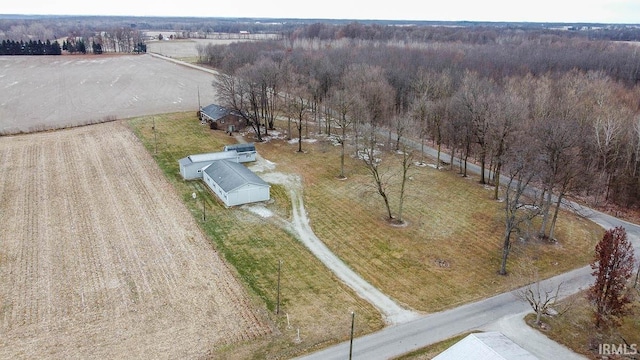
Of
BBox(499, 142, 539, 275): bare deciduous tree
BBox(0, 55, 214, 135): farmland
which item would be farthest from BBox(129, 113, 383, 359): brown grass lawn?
BBox(0, 55, 214, 135): farmland

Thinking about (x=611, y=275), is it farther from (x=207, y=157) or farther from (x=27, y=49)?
(x=27, y=49)

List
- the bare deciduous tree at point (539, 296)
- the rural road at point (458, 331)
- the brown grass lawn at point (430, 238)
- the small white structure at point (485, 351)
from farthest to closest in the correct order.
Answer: the brown grass lawn at point (430, 238)
the bare deciduous tree at point (539, 296)
the rural road at point (458, 331)
the small white structure at point (485, 351)

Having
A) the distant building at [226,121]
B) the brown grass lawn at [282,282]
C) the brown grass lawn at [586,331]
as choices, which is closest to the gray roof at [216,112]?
the distant building at [226,121]

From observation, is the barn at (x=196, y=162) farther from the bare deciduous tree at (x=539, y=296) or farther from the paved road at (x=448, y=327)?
the bare deciduous tree at (x=539, y=296)

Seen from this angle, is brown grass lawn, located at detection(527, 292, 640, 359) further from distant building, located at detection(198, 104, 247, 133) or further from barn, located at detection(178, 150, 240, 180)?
distant building, located at detection(198, 104, 247, 133)

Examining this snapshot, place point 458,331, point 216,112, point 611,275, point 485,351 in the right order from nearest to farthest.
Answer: point 485,351 → point 611,275 → point 458,331 → point 216,112

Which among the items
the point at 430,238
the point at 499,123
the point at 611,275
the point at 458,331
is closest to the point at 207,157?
the point at 430,238
